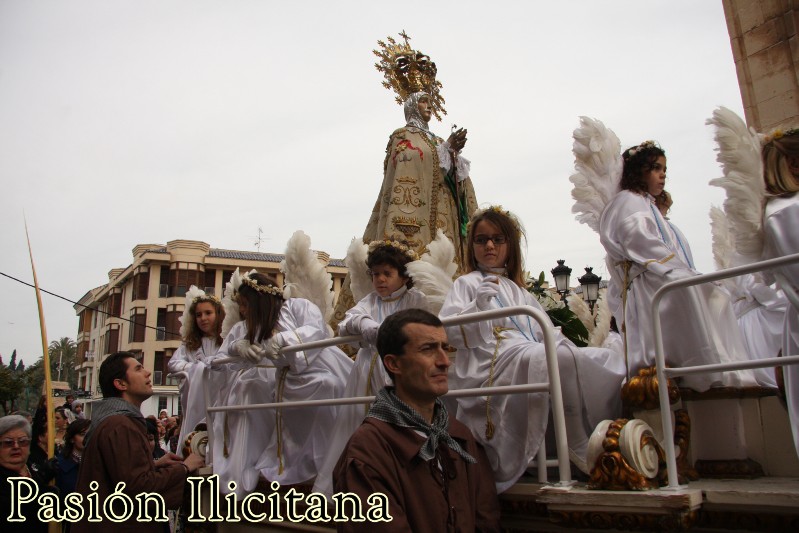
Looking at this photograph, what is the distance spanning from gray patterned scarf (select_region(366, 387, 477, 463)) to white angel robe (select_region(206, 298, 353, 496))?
7.36 ft

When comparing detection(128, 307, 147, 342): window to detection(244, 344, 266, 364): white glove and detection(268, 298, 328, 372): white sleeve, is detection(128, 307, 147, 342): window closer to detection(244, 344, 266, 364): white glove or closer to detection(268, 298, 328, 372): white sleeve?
detection(268, 298, 328, 372): white sleeve

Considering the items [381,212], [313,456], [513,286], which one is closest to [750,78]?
[381,212]

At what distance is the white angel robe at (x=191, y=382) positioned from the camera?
7367mm

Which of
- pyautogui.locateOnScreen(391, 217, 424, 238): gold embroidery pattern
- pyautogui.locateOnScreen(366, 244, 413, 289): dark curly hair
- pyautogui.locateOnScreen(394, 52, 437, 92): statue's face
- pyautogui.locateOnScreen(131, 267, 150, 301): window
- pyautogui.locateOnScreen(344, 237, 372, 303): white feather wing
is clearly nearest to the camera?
pyautogui.locateOnScreen(366, 244, 413, 289): dark curly hair

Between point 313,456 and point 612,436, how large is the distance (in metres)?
2.80

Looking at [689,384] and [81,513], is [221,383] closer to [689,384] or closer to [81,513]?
[81,513]

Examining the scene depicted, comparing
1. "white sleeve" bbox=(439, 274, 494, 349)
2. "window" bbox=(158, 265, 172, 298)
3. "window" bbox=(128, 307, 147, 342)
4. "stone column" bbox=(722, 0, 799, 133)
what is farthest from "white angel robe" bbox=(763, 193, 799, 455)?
"window" bbox=(128, 307, 147, 342)

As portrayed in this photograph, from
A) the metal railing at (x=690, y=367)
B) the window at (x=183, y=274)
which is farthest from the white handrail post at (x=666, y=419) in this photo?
the window at (x=183, y=274)

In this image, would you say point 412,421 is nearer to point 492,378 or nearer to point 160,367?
point 492,378

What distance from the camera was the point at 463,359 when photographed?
400 centimetres

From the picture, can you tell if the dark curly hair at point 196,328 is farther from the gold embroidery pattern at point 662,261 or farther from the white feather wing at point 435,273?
the gold embroidery pattern at point 662,261

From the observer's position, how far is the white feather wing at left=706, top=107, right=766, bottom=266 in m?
3.65

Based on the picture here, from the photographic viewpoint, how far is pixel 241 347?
523 centimetres

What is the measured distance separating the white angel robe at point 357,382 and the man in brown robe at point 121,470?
1.01 metres
